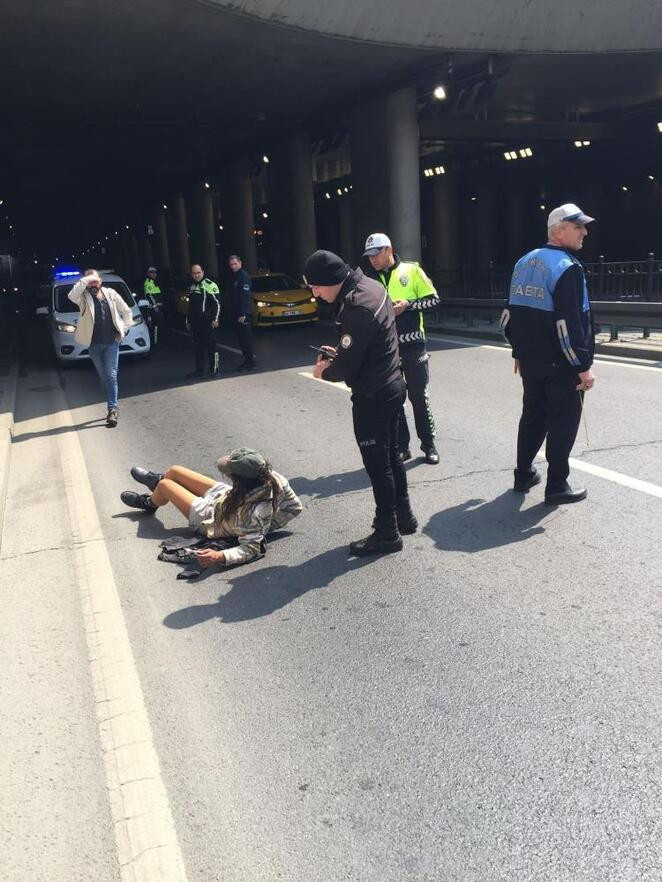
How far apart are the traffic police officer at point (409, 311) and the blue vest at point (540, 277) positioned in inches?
37.0

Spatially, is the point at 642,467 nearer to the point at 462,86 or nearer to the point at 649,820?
the point at 649,820

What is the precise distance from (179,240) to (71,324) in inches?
1453

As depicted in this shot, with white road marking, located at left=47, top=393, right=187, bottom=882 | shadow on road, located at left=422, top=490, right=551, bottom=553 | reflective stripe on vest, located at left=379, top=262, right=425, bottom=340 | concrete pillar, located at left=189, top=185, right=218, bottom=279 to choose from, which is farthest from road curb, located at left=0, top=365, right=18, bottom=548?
concrete pillar, located at left=189, top=185, right=218, bottom=279

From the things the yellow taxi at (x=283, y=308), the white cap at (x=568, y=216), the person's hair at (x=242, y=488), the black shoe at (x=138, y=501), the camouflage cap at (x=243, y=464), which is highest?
the white cap at (x=568, y=216)

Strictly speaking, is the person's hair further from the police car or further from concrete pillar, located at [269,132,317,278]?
concrete pillar, located at [269,132,317,278]

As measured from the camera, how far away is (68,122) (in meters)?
23.7

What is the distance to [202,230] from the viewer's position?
41281 millimetres

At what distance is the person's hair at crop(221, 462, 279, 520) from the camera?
4961 millimetres

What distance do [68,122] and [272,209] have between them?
883 cm

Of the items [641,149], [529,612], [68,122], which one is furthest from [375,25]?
[641,149]

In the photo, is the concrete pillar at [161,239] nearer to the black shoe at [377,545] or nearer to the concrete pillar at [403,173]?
the concrete pillar at [403,173]

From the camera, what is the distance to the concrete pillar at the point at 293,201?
28.4 meters

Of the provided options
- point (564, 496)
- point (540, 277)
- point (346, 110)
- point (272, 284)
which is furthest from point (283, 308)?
point (564, 496)

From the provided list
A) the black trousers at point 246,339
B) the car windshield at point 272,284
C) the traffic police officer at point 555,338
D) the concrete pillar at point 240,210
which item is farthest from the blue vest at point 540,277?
the concrete pillar at point 240,210
